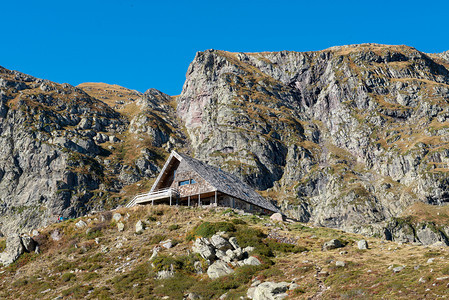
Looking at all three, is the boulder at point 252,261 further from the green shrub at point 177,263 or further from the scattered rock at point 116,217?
the scattered rock at point 116,217

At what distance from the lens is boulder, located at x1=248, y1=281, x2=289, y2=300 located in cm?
2412

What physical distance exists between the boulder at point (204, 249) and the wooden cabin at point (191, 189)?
62.6ft

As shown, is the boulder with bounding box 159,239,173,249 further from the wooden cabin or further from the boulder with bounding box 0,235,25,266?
the boulder with bounding box 0,235,25,266

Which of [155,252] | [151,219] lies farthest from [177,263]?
[151,219]

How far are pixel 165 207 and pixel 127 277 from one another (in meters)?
18.3

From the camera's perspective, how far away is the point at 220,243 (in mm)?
34969

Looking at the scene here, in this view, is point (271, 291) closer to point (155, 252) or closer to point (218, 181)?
point (155, 252)

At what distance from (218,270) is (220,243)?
149 inches

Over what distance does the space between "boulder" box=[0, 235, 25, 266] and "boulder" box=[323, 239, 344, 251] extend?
35230 mm

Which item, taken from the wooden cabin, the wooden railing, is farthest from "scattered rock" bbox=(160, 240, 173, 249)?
the wooden railing

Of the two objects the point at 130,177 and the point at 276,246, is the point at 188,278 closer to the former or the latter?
the point at 276,246

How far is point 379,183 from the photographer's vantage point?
17200 cm

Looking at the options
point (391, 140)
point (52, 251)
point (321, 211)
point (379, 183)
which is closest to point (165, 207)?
point (52, 251)

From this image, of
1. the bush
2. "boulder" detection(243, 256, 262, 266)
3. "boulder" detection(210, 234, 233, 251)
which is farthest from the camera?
the bush
